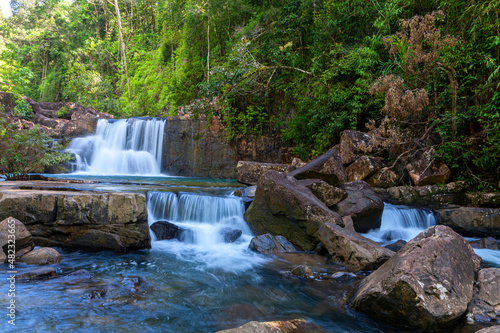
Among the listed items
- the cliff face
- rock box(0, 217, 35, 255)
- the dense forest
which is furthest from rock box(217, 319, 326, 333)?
the cliff face

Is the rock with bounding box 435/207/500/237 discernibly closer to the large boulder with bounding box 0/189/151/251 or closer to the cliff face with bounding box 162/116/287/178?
the large boulder with bounding box 0/189/151/251

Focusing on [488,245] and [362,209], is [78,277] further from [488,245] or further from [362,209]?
[488,245]

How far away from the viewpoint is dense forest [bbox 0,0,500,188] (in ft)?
29.0

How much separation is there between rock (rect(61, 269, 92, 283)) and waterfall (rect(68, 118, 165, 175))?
40.8 feet

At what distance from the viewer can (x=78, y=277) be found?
14.3 ft

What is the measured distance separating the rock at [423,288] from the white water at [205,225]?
8.14 feet

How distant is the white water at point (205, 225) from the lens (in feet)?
19.2

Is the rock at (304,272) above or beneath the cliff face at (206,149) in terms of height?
beneath

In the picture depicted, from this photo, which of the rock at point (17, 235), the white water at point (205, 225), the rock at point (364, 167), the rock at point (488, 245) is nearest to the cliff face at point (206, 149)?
the rock at point (364, 167)

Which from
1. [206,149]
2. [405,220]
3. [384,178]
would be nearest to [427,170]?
[384,178]

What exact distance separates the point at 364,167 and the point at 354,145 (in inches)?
34.0

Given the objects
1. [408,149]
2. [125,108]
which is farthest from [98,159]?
[408,149]

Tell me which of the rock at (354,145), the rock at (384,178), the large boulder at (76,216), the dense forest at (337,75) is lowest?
the large boulder at (76,216)

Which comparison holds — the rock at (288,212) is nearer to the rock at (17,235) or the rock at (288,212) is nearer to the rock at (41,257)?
the rock at (41,257)
